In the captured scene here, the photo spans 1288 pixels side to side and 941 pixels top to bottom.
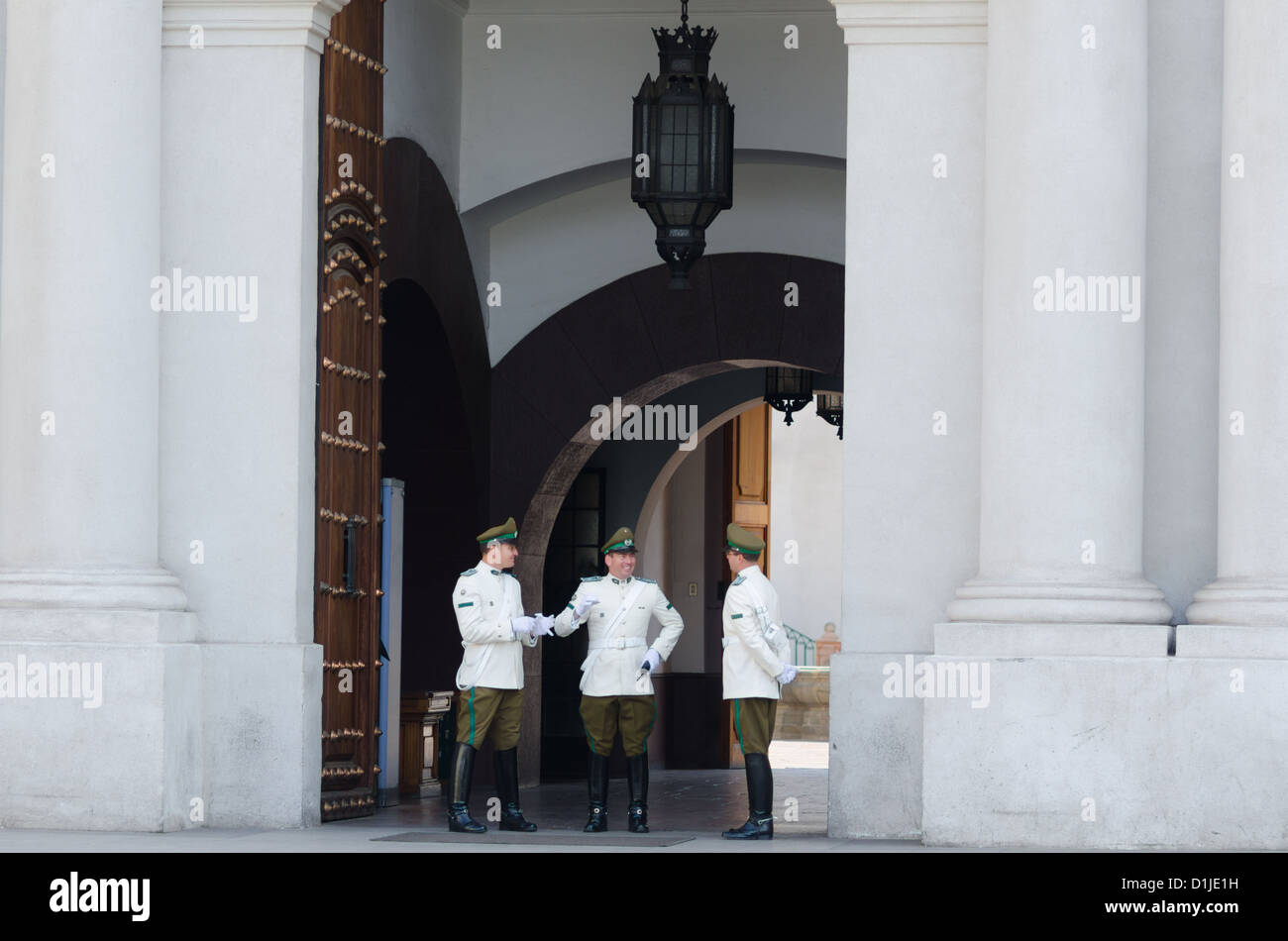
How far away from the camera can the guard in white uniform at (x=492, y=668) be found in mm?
11312

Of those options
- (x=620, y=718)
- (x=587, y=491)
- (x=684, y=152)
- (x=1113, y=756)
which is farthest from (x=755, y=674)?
(x=587, y=491)

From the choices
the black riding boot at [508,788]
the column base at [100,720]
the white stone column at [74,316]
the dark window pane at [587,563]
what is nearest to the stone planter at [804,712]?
the dark window pane at [587,563]

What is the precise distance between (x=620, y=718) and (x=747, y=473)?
1023 centimetres

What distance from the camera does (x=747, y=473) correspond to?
21547mm

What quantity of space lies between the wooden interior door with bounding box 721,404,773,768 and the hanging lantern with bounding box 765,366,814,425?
247cm

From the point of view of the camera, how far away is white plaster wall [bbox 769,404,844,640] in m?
35.8

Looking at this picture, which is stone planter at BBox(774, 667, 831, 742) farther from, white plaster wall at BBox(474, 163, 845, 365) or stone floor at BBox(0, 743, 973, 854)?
white plaster wall at BBox(474, 163, 845, 365)

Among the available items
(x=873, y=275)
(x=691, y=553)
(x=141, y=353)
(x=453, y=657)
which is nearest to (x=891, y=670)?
(x=873, y=275)

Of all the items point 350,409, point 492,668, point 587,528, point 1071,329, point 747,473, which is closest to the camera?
point 1071,329

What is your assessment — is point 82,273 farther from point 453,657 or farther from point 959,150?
point 453,657

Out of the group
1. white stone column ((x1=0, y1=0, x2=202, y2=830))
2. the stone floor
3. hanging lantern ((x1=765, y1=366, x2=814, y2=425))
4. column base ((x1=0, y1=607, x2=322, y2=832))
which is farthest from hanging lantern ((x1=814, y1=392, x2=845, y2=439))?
column base ((x1=0, y1=607, x2=322, y2=832))

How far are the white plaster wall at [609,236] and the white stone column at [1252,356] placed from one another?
21.1ft

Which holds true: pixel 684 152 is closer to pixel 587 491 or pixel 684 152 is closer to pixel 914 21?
pixel 914 21

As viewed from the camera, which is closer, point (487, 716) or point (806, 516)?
point (487, 716)
